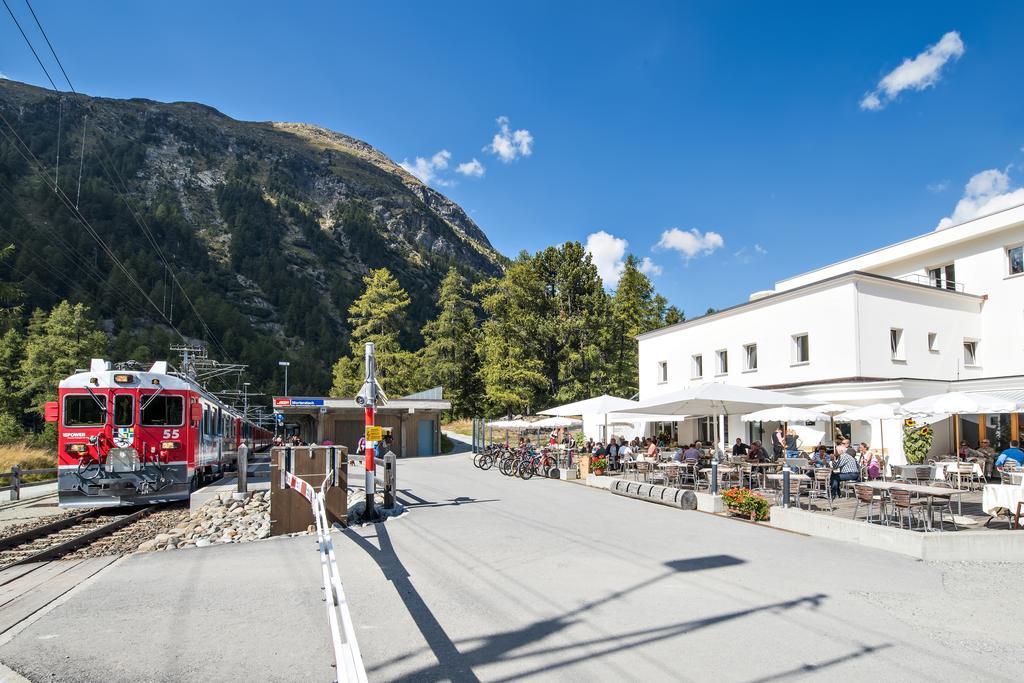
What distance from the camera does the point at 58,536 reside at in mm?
12422

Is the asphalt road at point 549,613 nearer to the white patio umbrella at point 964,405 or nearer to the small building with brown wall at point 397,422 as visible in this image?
the white patio umbrella at point 964,405

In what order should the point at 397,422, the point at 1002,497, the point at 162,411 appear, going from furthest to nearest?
the point at 397,422 < the point at 162,411 < the point at 1002,497

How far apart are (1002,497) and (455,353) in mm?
51071

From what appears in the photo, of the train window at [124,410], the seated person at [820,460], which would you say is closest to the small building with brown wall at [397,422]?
the train window at [124,410]

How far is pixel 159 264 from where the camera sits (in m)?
113

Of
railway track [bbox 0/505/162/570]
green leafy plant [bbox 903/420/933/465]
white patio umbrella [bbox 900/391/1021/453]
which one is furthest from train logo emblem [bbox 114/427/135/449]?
green leafy plant [bbox 903/420/933/465]

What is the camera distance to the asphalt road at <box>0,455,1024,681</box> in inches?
195

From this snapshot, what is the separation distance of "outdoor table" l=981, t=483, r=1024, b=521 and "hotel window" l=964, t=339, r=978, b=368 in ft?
63.5

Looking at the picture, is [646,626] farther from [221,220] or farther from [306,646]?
[221,220]

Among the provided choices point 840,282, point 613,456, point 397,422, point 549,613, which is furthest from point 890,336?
point 397,422

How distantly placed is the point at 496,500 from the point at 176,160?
18585cm

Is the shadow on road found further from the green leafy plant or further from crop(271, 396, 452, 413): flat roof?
crop(271, 396, 452, 413): flat roof

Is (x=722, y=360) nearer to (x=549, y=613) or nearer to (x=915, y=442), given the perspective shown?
(x=915, y=442)

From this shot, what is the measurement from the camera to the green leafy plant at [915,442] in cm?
1950
